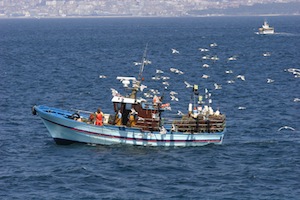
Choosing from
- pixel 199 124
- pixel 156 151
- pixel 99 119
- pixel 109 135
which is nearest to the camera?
pixel 99 119

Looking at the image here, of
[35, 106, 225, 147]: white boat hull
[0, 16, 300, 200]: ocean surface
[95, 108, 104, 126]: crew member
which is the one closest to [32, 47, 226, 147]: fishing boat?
[35, 106, 225, 147]: white boat hull

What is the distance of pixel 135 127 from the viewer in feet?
174

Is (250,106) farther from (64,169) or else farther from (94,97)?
(64,169)

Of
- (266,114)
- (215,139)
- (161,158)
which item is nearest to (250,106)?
(266,114)

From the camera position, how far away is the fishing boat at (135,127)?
52875 mm

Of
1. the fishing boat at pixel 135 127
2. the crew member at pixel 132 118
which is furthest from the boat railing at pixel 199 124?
the crew member at pixel 132 118

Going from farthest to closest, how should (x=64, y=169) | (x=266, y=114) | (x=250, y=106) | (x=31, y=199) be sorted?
(x=250, y=106)
(x=266, y=114)
(x=64, y=169)
(x=31, y=199)

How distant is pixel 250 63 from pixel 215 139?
228 ft

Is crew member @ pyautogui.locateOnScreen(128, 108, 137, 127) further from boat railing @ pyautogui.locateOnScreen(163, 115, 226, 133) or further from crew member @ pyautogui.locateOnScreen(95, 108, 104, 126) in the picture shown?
boat railing @ pyautogui.locateOnScreen(163, 115, 226, 133)

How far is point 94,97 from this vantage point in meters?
78.9

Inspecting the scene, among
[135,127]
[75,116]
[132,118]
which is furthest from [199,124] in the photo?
[75,116]

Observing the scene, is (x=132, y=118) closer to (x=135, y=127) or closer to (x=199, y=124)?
(x=135, y=127)

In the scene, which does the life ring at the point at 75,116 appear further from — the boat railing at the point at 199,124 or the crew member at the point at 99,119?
the boat railing at the point at 199,124

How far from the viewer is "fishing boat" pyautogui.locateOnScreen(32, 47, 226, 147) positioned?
52875 mm
